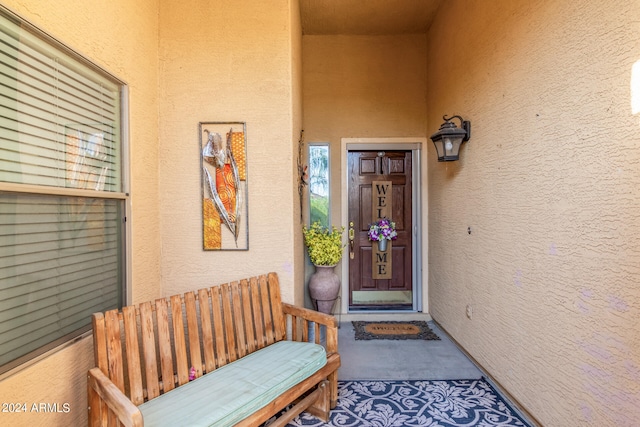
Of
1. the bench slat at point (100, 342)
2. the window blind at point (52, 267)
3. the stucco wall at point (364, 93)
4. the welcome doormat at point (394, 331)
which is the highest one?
the stucco wall at point (364, 93)

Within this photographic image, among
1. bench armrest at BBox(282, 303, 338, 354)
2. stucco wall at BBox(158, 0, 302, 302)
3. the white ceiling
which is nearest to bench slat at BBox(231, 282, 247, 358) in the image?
stucco wall at BBox(158, 0, 302, 302)

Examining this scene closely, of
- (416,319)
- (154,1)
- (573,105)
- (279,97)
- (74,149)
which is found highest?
(154,1)

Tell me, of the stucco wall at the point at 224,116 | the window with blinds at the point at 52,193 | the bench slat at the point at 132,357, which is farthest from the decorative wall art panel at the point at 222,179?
the bench slat at the point at 132,357

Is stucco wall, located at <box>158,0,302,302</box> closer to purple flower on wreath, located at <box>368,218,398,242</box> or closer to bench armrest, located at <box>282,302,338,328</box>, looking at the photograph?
bench armrest, located at <box>282,302,338,328</box>

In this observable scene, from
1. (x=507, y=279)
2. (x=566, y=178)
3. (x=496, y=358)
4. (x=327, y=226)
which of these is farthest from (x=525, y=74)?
(x=327, y=226)

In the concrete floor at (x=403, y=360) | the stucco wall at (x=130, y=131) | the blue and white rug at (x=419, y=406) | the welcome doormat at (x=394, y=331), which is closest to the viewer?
the stucco wall at (x=130, y=131)

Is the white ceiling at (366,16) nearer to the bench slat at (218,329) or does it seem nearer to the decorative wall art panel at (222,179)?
the decorative wall art panel at (222,179)

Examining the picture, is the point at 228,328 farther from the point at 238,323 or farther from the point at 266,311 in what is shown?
the point at 266,311

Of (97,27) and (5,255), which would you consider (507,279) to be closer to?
(5,255)

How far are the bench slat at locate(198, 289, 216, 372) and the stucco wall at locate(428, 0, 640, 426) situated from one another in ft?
6.28

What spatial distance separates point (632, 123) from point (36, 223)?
249 centimetres

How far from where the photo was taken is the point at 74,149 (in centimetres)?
141

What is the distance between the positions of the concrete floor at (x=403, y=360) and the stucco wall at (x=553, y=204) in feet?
0.62

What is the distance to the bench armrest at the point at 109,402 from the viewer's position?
1.05 m
